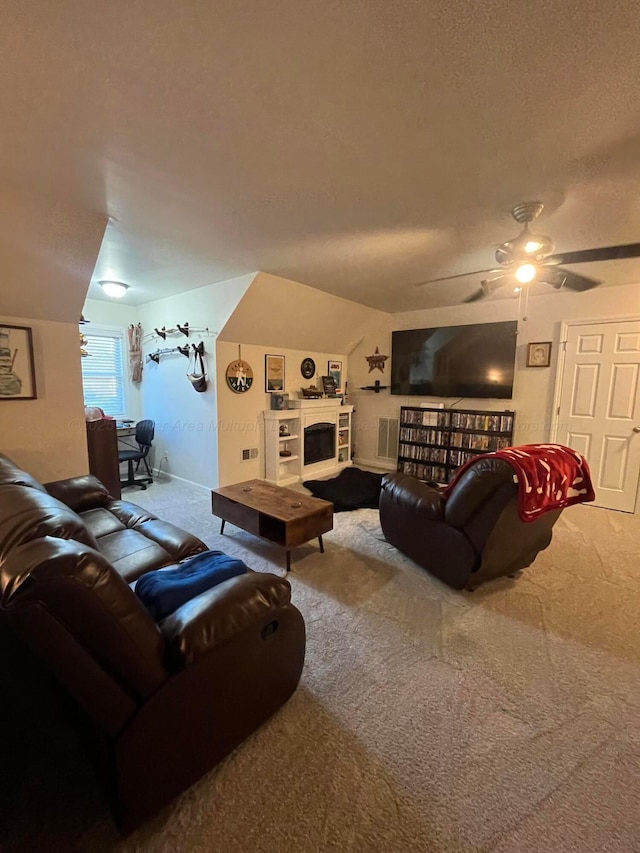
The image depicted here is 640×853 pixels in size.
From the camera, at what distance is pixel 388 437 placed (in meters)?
5.63

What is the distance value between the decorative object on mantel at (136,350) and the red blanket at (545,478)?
4.75 m

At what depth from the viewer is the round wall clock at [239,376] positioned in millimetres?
4338

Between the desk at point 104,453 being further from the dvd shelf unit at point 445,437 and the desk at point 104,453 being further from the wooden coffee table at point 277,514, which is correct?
the dvd shelf unit at point 445,437

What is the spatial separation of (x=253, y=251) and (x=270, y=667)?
296 centimetres

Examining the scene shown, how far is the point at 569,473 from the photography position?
2.17m

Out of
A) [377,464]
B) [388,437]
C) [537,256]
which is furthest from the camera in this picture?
[377,464]

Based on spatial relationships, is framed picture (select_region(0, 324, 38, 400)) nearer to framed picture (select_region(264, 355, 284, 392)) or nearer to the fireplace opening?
framed picture (select_region(264, 355, 284, 392))

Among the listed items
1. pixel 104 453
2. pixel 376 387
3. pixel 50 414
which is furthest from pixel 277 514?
pixel 376 387

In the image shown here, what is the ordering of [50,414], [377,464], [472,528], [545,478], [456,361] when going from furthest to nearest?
[377,464], [456,361], [50,414], [472,528], [545,478]

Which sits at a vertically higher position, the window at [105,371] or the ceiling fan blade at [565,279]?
A: the ceiling fan blade at [565,279]

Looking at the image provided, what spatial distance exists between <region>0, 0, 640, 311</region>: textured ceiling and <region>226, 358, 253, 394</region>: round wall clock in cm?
178

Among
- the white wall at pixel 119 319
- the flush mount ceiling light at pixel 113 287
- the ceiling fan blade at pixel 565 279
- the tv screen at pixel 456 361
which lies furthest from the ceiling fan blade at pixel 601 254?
the white wall at pixel 119 319

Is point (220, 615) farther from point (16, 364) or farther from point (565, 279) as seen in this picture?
point (16, 364)

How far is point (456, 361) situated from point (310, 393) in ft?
6.66
